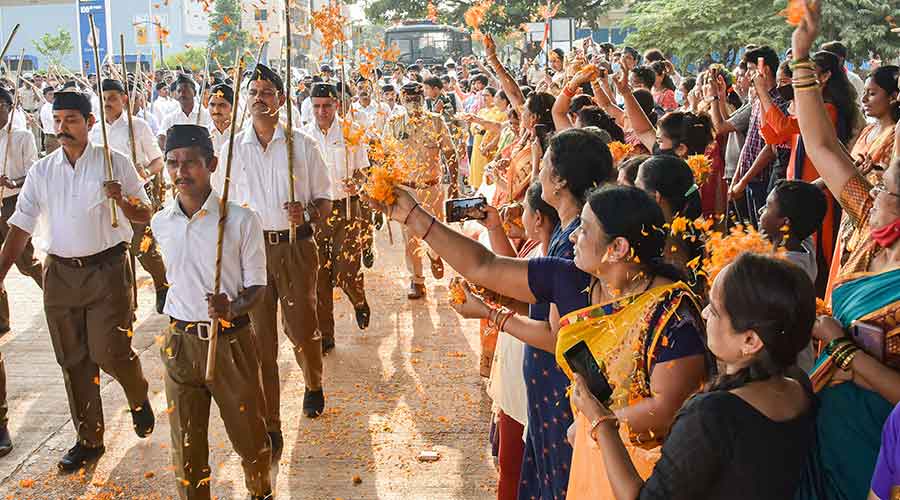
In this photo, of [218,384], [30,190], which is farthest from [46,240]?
[218,384]

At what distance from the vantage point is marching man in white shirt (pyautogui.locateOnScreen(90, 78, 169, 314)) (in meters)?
8.06

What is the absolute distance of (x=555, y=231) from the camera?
3598mm

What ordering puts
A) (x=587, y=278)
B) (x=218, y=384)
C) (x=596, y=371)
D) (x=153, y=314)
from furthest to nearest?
(x=153, y=314)
(x=218, y=384)
(x=587, y=278)
(x=596, y=371)

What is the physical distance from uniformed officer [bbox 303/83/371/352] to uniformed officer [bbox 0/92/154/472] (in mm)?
2034

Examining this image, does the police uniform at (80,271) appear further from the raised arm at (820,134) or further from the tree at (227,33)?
the raised arm at (820,134)

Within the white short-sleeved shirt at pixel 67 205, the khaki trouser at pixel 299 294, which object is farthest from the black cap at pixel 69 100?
the khaki trouser at pixel 299 294

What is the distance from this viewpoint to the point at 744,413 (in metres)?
2.06

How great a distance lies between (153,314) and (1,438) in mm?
3072

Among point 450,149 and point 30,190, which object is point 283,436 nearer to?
point 30,190

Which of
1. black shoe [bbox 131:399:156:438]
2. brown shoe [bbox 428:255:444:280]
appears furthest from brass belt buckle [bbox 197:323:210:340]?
brown shoe [bbox 428:255:444:280]

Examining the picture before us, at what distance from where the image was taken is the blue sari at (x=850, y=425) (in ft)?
7.63

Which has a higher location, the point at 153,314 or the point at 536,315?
the point at 536,315

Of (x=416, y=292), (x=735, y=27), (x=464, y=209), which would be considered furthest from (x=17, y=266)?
(x=735, y=27)

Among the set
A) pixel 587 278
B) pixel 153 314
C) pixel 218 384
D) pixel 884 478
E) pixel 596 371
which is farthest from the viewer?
pixel 153 314
